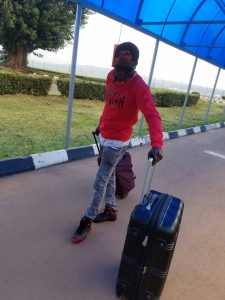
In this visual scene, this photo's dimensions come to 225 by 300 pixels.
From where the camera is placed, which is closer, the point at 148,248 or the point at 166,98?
the point at 148,248

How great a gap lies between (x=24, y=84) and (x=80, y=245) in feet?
31.7

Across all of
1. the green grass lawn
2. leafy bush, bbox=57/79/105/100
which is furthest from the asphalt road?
leafy bush, bbox=57/79/105/100

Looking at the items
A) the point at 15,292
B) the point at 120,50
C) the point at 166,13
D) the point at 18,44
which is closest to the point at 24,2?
the point at 18,44

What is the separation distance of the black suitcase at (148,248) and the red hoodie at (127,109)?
540 mm

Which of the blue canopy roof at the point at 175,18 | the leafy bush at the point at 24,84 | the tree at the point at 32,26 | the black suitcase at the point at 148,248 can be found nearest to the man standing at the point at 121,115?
the black suitcase at the point at 148,248

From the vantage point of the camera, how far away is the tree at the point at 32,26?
16078 mm

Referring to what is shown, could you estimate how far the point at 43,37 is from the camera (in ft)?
58.6

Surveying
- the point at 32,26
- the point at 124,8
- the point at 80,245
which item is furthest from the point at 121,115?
the point at 32,26

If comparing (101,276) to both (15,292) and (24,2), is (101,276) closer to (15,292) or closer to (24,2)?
(15,292)

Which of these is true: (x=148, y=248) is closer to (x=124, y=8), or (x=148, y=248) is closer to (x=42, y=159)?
(x=42, y=159)

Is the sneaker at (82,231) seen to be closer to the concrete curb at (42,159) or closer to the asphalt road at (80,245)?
the asphalt road at (80,245)

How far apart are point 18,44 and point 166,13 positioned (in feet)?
45.0

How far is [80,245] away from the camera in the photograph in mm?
2943

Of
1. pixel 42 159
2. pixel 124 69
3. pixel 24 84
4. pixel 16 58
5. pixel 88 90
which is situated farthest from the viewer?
pixel 16 58
